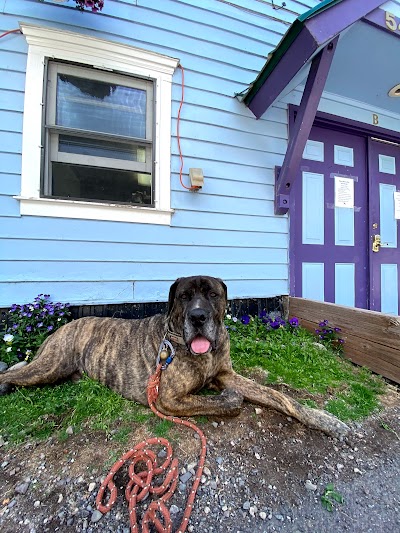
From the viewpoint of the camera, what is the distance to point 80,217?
113 inches

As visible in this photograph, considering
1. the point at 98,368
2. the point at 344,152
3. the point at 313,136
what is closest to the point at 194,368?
the point at 98,368

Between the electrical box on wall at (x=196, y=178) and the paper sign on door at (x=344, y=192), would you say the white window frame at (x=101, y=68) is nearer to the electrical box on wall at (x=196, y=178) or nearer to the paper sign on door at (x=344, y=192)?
the electrical box on wall at (x=196, y=178)

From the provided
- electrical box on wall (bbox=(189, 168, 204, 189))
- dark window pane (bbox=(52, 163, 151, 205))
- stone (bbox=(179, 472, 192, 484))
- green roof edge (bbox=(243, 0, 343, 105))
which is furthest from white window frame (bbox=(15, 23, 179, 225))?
stone (bbox=(179, 472, 192, 484))

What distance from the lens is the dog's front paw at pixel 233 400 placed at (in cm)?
170

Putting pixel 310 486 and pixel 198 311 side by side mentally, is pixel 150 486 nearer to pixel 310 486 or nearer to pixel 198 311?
pixel 310 486

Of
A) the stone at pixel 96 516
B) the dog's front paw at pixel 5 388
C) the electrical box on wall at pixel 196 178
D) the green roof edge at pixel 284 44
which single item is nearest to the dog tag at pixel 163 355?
the stone at pixel 96 516

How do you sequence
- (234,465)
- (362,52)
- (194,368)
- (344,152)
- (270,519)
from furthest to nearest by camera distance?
(344,152)
(362,52)
(194,368)
(234,465)
(270,519)

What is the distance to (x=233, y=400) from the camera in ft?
5.71

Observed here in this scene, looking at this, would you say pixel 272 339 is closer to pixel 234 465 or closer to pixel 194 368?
pixel 194 368

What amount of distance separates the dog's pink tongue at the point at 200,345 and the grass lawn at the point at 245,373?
1.62 ft

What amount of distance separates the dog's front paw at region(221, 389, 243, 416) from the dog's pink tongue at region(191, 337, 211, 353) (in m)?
0.38

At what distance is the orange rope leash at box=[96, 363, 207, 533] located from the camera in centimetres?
107

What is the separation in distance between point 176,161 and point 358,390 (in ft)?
9.68

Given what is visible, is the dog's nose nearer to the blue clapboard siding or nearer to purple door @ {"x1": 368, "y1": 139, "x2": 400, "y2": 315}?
the blue clapboard siding
